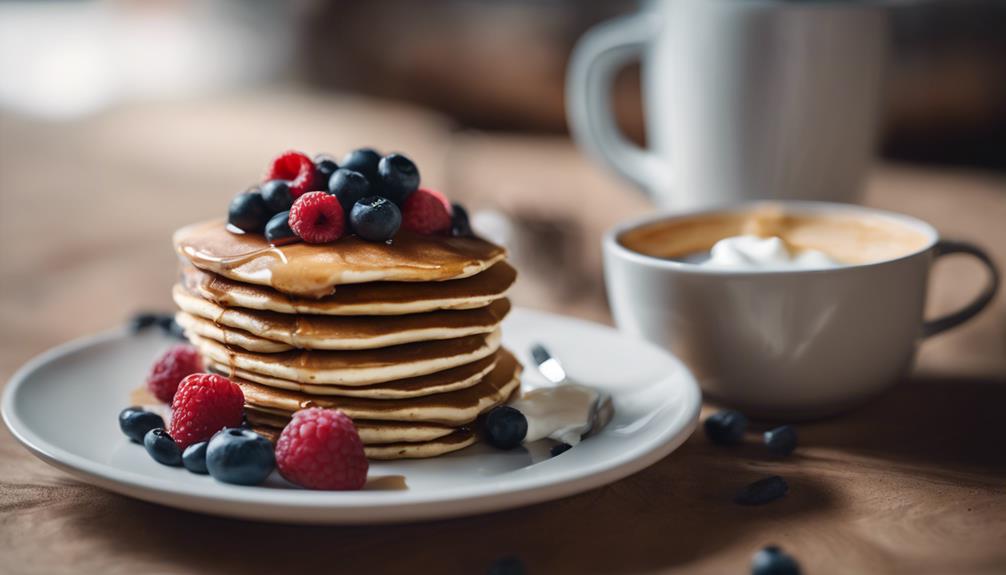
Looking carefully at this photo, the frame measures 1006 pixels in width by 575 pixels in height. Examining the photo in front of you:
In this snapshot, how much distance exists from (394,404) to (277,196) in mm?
281

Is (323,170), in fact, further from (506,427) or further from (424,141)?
(424,141)

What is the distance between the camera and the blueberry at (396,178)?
116 cm

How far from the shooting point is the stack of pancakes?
1.04 m

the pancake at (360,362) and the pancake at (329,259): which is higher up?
the pancake at (329,259)

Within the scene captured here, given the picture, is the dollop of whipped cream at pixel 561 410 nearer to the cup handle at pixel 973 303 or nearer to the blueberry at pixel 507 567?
the blueberry at pixel 507 567

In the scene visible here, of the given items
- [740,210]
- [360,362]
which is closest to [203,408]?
[360,362]

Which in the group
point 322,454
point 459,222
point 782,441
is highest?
point 459,222

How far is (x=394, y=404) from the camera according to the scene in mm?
Result: 1062

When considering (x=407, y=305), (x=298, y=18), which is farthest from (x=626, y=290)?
(x=298, y=18)

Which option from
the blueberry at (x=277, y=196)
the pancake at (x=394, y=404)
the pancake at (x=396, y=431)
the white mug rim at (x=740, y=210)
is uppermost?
the blueberry at (x=277, y=196)

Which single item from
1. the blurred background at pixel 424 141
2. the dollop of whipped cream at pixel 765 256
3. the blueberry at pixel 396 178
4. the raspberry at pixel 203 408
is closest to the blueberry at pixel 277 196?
the blueberry at pixel 396 178

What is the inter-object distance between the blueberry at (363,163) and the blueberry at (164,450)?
366 mm

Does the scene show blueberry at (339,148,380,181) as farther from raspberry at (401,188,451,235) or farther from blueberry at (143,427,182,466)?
blueberry at (143,427,182,466)

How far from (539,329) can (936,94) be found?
2.03m
